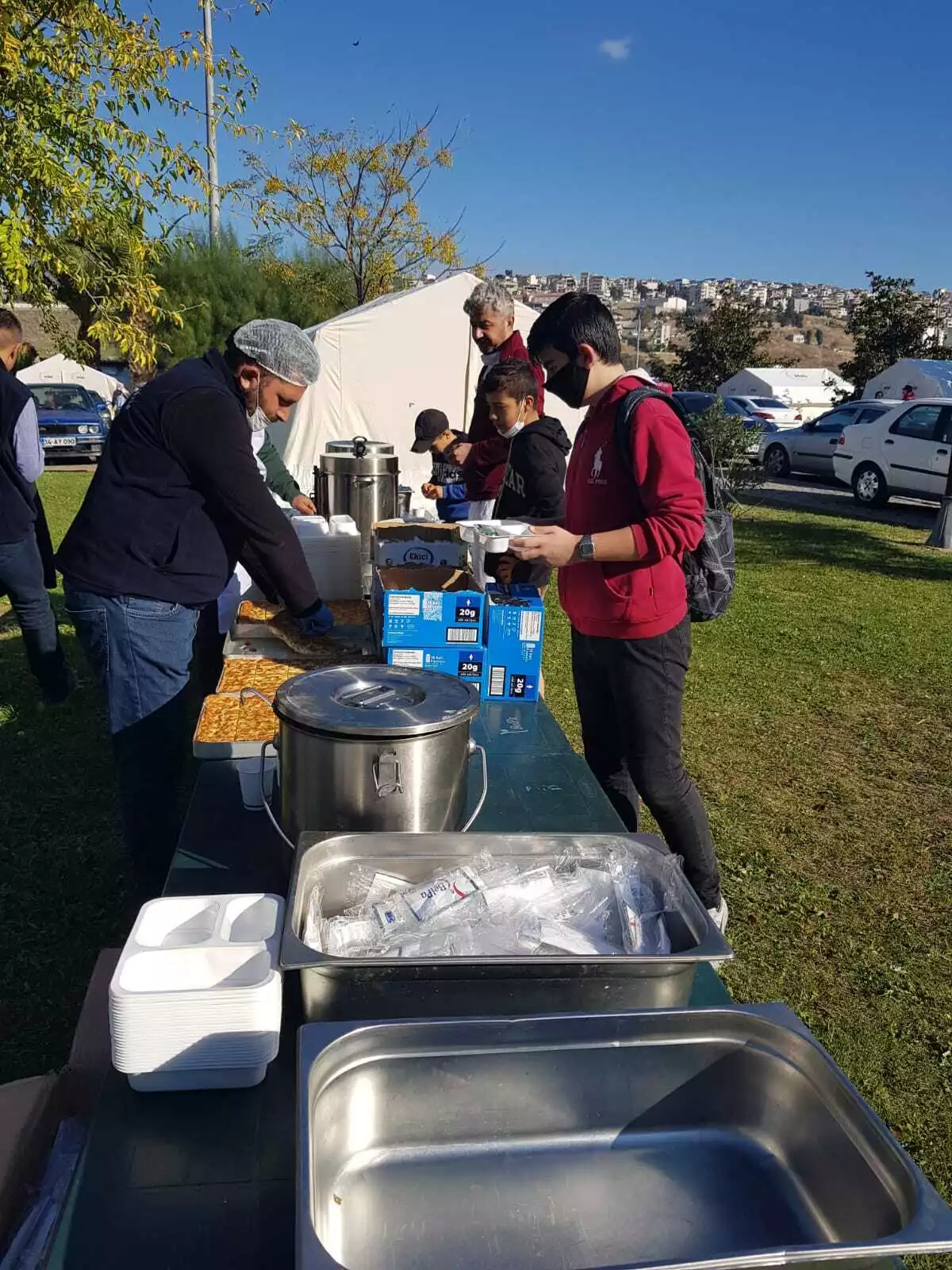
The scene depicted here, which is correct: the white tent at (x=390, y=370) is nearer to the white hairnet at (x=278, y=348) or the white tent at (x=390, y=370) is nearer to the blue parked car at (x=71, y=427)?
the blue parked car at (x=71, y=427)

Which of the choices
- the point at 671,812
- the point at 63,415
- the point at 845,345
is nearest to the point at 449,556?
the point at 671,812

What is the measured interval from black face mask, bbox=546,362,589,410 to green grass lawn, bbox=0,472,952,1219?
204cm

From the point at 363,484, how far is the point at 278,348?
2102mm

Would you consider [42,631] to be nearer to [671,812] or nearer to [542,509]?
[542,509]

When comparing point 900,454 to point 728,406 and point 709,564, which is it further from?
point 709,564

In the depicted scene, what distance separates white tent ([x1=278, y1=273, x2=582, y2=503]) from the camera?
1248 cm

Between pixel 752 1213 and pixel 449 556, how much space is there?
2.69 m

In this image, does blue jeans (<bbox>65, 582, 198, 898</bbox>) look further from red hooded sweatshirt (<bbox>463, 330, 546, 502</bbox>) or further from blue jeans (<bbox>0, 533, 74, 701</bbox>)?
blue jeans (<bbox>0, 533, 74, 701</bbox>)

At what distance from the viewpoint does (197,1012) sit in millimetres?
1217

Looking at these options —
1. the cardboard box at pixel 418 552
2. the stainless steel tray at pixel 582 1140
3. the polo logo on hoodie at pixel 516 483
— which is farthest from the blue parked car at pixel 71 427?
the stainless steel tray at pixel 582 1140

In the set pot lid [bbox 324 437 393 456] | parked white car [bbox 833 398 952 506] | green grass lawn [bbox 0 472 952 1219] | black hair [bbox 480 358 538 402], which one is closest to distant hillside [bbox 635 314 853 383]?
parked white car [bbox 833 398 952 506]

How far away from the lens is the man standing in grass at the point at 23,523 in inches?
172

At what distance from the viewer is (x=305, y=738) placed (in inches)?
64.1

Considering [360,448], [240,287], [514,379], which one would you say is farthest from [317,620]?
[240,287]
